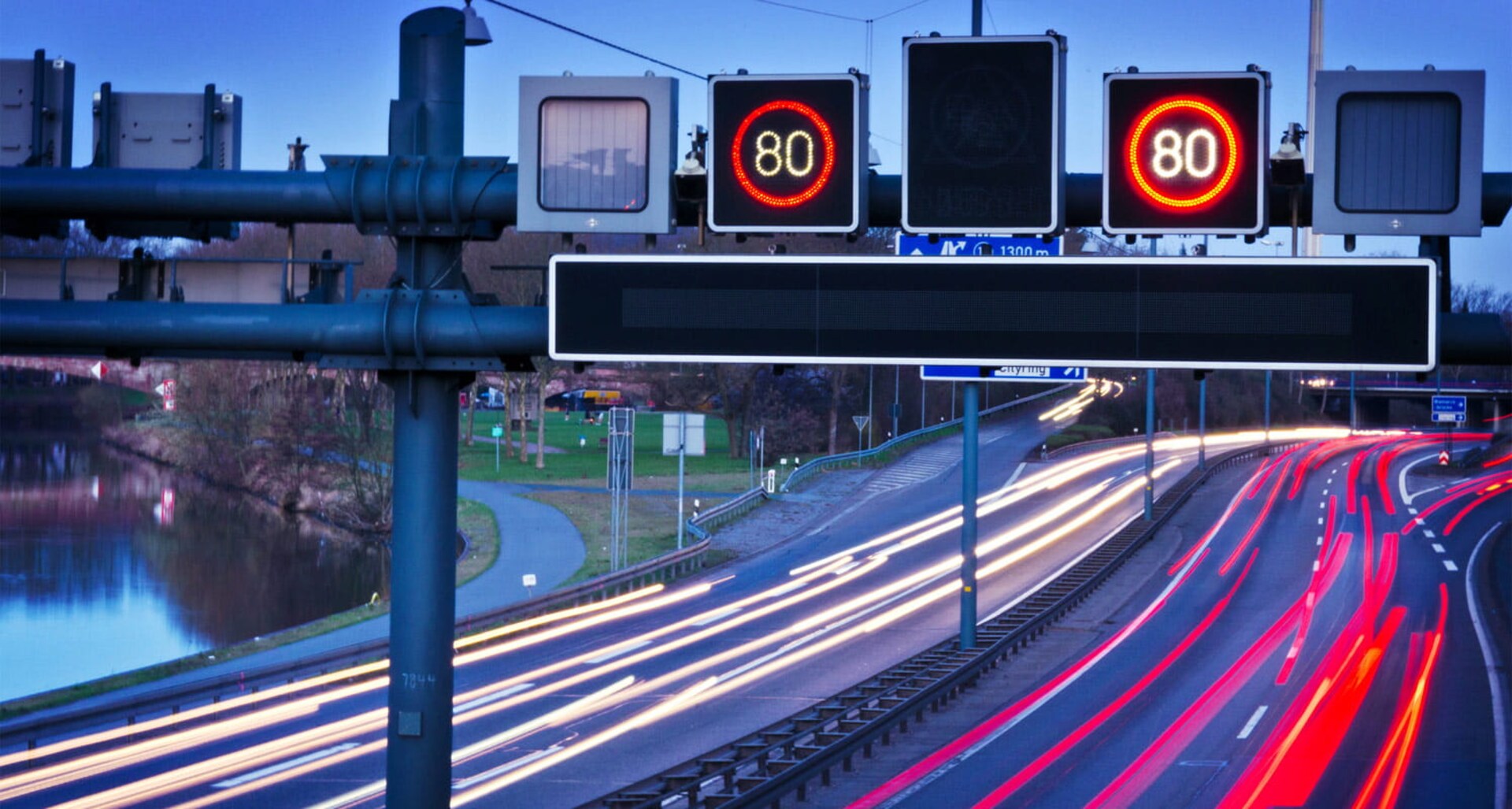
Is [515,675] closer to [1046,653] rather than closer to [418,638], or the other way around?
[1046,653]

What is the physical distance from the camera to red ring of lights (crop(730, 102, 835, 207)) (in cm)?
805

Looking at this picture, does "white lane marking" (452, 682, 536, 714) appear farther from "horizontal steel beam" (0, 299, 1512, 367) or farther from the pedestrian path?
"horizontal steel beam" (0, 299, 1512, 367)

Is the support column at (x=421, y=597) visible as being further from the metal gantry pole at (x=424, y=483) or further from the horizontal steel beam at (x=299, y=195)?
the horizontal steel beam at (x=299, y=195)

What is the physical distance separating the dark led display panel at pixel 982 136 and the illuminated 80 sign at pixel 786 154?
32 centimetres

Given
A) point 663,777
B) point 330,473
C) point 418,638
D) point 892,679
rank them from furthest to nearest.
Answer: point 330,473 < point 892,679 < point 663,777 < point 418,638

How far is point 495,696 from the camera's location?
2473 cm

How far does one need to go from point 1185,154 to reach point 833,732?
44.6ft

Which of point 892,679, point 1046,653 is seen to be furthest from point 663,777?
point 1046,653

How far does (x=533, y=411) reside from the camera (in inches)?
3184

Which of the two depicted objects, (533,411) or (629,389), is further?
(629,389)

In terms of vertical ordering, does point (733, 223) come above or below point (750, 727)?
above

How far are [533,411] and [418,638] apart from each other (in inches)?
2859

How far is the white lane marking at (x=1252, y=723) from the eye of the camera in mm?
22453

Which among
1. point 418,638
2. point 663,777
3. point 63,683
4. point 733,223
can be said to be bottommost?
point 63,683
